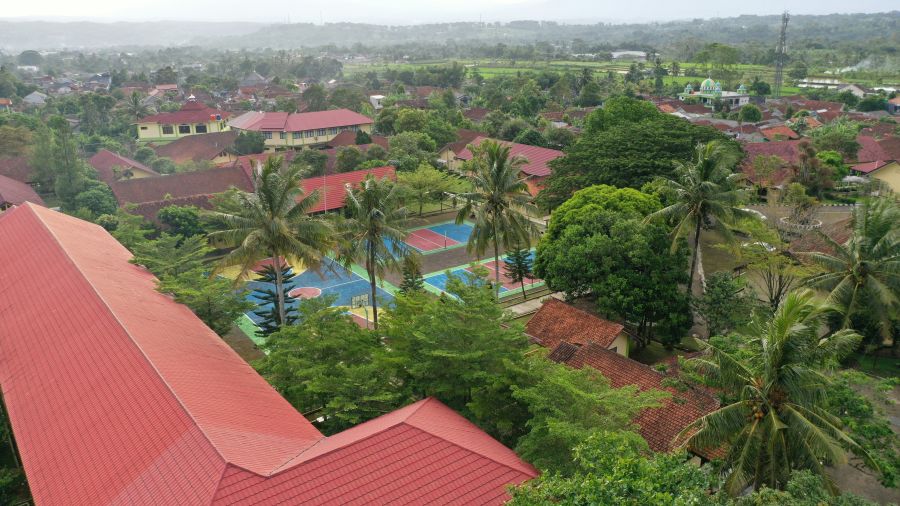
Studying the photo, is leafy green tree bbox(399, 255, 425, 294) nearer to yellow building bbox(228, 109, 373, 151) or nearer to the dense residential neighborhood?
the dense residential neighborhood

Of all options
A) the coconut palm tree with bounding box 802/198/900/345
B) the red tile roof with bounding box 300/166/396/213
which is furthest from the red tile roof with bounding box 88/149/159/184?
the coconut palm tree with bounding box 802/198/900/345

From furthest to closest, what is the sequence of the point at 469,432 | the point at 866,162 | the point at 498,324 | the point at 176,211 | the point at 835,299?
the point at 866,162 → the point at 176,211 → the point at 835,299 → the point at 498,324 → the point at 469,432

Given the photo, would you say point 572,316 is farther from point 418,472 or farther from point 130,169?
point 130,169

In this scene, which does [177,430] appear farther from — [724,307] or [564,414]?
[724,307]

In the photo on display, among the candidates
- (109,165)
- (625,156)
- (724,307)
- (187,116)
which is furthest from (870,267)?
(187,116)

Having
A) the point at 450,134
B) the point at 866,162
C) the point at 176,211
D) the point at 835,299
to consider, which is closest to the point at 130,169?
the point at 176,211
